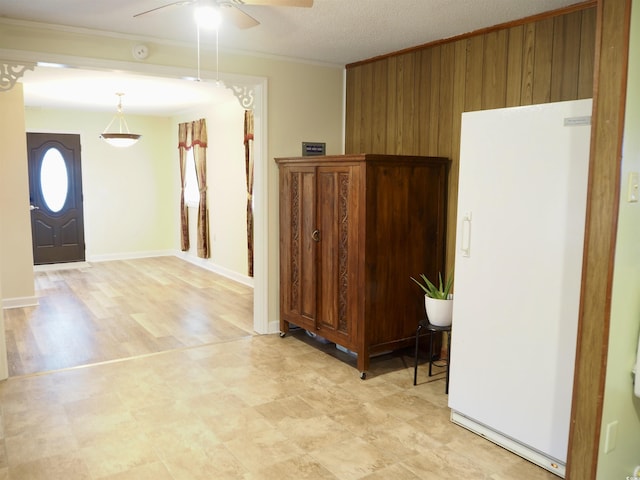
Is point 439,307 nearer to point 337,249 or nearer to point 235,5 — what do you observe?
point 337,249

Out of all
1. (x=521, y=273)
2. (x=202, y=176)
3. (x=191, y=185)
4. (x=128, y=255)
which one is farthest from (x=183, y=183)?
(x=521, y=273)

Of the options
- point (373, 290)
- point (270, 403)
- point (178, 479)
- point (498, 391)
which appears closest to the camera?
point (178, 479)

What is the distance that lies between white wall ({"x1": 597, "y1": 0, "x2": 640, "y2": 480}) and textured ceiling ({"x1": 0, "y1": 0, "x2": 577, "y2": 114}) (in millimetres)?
1270

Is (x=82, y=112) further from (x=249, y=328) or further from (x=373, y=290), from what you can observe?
(x=373, y=290)

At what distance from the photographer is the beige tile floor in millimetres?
2506

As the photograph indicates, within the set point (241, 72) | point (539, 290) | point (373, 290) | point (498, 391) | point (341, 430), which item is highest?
point (241, 72)

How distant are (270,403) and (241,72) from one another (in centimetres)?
261

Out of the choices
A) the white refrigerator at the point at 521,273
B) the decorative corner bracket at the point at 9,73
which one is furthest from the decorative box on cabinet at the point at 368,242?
the decorative corner bracket at the point at 9,73

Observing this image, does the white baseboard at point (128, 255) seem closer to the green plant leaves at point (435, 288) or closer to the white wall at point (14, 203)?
the white wall at point (14, 203)

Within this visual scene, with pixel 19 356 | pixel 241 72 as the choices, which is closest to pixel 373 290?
pixel 241 72

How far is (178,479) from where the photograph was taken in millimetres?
2408

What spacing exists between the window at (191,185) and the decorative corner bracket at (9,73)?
453cm

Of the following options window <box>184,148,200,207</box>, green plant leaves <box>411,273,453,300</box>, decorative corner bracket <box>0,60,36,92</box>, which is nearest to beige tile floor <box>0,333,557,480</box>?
green plant leaves <box>411,273,453,300</box>

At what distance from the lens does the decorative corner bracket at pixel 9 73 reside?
340 cm
